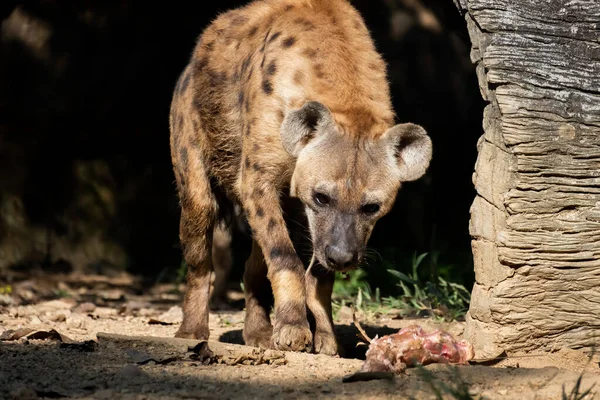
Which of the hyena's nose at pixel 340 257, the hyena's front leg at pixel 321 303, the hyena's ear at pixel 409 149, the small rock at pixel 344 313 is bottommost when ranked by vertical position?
the small rock at pixel 344 313

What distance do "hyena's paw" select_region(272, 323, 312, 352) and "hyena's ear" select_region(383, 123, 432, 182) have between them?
90 cm

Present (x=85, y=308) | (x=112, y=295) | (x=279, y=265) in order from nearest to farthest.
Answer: (x=279, y=265) < (x=85, y=308) < (x=112, y=295)

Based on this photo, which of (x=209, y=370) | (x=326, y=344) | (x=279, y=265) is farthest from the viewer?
(x=326, y=344)

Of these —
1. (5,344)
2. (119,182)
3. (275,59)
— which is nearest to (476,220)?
(275,59)

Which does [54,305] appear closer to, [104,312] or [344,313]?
[104,312]

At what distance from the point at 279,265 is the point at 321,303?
48 cm

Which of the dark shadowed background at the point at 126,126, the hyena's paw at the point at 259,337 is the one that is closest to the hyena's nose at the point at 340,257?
the hyena's paw at the point at 259,337

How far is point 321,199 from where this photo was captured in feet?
14.5

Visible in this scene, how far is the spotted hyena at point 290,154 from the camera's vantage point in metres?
4.37

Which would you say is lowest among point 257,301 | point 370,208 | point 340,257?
point 257,301

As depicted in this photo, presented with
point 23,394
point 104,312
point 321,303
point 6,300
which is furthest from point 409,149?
point 6,300

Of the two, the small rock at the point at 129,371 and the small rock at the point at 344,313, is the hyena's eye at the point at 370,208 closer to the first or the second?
the small rock at the point at 129,371

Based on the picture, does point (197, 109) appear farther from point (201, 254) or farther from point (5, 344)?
Result: point (5, 344)

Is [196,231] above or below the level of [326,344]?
above
